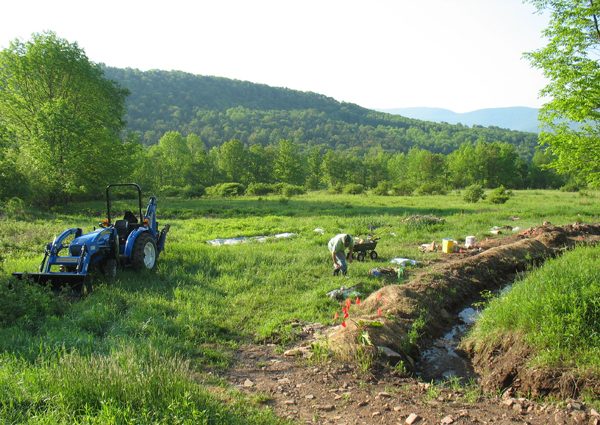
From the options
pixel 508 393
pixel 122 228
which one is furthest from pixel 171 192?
pixel 508 393

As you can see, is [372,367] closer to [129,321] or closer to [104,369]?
[104,369]

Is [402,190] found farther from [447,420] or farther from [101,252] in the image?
[447,420]

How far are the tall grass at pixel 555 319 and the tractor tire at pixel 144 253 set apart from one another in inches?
283

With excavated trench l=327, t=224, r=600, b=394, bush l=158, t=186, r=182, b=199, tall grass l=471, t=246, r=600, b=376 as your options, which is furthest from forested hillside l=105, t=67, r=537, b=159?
tall grass l=471, t=246, r=600, b=376

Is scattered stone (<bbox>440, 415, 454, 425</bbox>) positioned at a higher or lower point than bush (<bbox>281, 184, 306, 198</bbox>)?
lower

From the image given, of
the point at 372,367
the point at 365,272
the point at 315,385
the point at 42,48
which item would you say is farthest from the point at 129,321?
the point at 42,48

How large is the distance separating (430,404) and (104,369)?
12.0 ft

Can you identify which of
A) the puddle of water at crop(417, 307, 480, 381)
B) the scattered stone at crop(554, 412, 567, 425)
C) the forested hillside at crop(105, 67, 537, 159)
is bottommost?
the puddle of water at crop(417, 307, 480, 381)

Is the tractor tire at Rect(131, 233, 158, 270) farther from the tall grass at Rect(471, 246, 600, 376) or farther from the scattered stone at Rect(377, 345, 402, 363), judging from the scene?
the tall grass at Rect(471, 246, 600, 376)

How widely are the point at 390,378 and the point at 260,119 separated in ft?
463

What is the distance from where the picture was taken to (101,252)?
9.34 metres

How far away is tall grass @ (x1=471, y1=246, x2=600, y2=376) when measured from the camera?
19.1ft

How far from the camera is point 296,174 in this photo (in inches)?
2328

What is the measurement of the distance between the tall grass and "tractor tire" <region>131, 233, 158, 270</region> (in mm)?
7190
